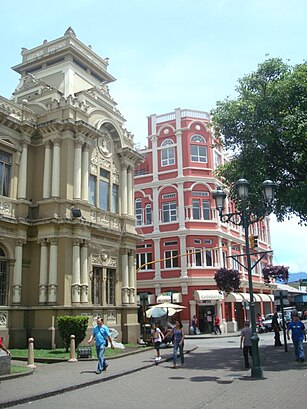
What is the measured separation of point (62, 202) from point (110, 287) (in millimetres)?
6231

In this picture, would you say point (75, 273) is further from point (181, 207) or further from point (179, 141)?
point (179, 141)

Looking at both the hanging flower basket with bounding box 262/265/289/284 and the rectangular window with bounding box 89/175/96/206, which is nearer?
the rectangular window with bounding box 89/175/96/206

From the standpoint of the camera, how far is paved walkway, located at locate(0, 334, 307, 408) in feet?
34.4

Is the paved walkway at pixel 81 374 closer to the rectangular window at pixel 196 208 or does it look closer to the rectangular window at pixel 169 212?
the rectangular window at pixel 196 208

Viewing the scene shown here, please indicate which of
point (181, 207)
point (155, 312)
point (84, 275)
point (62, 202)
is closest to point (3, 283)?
point (84, 275)

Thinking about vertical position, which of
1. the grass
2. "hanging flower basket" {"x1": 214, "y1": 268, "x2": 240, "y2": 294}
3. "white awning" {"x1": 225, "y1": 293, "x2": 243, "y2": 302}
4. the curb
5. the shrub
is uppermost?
"hanging flower basket" {"x1": 214, "y1": 268, "x2": 240, "y2": 294}

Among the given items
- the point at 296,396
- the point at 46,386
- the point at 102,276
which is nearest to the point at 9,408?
the point at 46,386

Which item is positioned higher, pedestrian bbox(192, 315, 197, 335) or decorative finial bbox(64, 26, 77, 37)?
decorative finial bbox(64, 26, 77, 37)

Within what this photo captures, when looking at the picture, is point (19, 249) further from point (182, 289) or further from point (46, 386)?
point (182, 289)

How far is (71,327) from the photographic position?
19000mm

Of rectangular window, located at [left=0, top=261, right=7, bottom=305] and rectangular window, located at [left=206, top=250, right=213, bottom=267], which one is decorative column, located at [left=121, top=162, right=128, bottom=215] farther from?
rectangular window, located at [left=206, top=250, right=213, bottom=267]

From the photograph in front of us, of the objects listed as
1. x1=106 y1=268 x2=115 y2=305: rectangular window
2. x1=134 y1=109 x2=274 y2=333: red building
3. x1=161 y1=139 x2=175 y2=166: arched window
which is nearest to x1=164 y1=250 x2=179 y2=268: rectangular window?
x1=134 y1=109 x2=274 y2=333: red building

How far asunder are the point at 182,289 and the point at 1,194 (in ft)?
70.2

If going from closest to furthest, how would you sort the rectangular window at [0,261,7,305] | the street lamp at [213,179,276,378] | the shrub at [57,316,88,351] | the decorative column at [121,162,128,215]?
the street lamp at [213,179,276,378] → the shrub at [57,316,88,351] → the rectangular window at [0,261,7,305] → the decorative column at [121,162,128,215]
